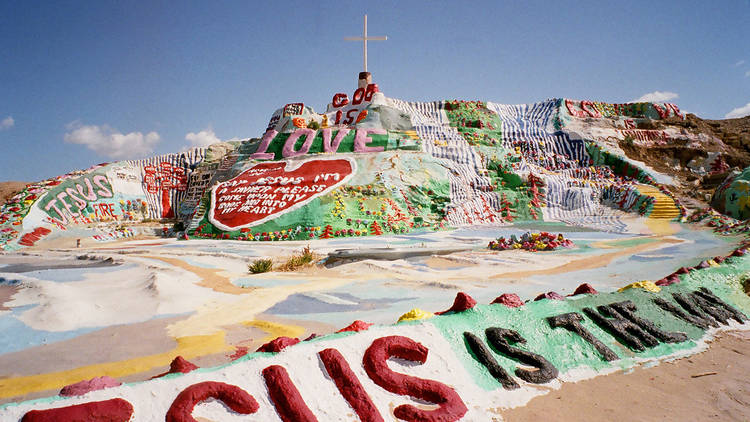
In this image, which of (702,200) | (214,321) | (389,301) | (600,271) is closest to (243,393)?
(214,321)

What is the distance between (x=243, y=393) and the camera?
2.03 m

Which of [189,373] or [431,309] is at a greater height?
[189,373]

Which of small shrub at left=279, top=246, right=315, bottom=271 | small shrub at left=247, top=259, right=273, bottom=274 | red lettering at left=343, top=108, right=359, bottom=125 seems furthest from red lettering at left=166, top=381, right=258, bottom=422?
red lettering at left=343, top=108, right=359, bottom=125

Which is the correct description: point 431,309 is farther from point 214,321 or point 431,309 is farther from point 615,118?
point 615,118

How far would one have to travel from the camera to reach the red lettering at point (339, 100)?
23.5 metres

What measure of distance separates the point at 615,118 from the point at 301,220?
22.3m

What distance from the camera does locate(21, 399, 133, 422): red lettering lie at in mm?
1735

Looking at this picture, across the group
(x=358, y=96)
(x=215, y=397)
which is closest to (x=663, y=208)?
(x=358, y=96)

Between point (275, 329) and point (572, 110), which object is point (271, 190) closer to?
point (275, 329)

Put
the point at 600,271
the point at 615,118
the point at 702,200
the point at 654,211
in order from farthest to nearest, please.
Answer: the point at 615,118 → the point at 702,200 → the point at 654,211 → the point at 600,271

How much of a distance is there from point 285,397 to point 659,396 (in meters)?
2.22

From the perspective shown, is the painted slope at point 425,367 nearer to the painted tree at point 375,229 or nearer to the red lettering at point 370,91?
the painted tree at point 375,229

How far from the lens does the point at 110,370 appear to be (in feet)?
10.2

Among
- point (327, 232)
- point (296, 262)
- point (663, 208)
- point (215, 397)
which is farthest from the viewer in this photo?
point (663, 208)
